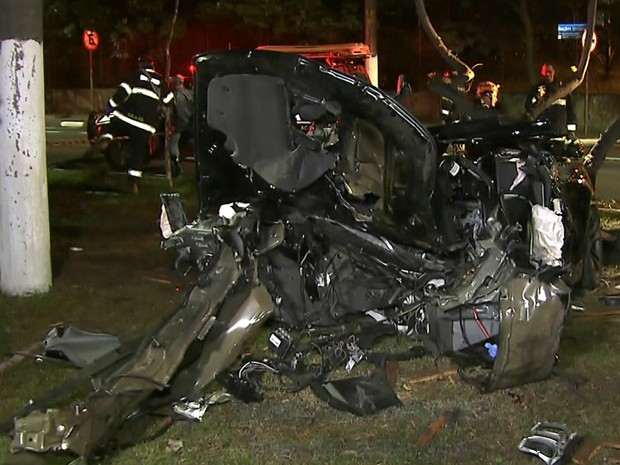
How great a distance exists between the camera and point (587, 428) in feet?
17.8

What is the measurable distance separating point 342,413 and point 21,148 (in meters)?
3.95

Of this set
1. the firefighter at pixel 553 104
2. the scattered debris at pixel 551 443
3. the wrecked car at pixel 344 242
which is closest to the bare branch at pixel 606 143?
the firefighter at pixel 553 104

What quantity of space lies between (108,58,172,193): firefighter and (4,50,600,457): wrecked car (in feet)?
24.7

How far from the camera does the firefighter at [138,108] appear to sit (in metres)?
14.0

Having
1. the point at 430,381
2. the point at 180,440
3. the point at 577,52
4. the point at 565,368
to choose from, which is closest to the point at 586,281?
the point at 565,368

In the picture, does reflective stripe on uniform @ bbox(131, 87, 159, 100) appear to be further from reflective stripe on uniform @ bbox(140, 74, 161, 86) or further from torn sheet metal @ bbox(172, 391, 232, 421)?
torn sheet metal @ bbox(172, 391, 232, 421)

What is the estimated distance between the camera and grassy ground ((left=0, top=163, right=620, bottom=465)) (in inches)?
200

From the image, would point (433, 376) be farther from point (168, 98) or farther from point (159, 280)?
point (168, 98)

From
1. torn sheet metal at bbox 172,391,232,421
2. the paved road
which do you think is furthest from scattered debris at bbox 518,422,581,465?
the paved road

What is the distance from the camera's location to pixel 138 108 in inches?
561

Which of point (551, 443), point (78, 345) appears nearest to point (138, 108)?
point (78, 345)

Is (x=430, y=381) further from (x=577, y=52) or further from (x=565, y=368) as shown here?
(x=577, y=52)

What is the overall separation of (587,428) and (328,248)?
83.7 inches

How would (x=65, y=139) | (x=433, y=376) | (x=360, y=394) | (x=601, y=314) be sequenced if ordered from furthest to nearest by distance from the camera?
(x=65, y=139) → (x=601, y=314) → (x=433, y=376) → (x=360, y=394)
